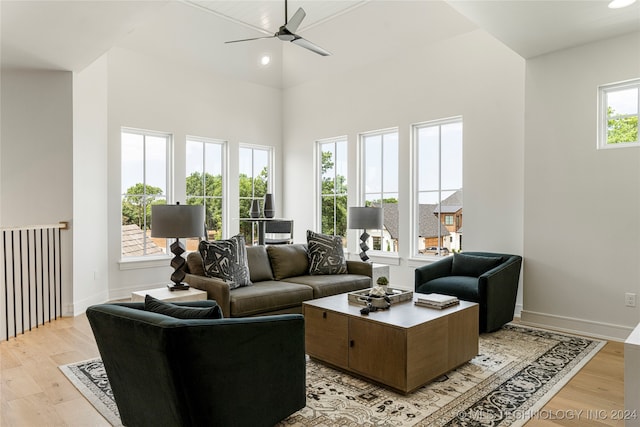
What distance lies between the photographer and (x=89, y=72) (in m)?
5.11

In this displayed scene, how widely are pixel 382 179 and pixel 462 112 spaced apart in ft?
5.15

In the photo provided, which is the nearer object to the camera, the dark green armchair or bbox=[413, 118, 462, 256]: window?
the dark green armchair

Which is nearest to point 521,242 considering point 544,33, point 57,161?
point 544,33

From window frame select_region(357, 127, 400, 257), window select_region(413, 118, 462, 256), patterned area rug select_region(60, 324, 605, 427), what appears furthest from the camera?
window frame select_region(357, 127, 400, 257)

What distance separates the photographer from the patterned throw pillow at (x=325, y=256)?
4836 millimetres

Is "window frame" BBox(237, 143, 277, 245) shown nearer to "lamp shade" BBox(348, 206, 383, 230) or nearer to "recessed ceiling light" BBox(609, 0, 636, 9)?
"lamp shade" BBox(348, 206, 383, 230)

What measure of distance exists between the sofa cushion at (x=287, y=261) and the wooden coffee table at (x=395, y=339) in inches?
51.7

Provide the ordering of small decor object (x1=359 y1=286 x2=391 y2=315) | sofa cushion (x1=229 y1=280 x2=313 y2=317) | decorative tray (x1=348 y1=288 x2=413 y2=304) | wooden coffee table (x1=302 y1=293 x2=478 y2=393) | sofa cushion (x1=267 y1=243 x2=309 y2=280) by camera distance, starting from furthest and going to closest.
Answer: sofa cushion (x1=267 y1=243 x2=309 y2=280), sofa cushion (x1=229 y1=280 x2=313 y2=317), decorative tray (x1=348 y1=288 x2=413 y2=304), small decor object (x1=359 y1=286 x2=391 y2=315), wooden coffee table (x1=302 y1=293 x2=478 y2=393)

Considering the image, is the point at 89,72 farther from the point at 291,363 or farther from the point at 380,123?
the point at 291,363

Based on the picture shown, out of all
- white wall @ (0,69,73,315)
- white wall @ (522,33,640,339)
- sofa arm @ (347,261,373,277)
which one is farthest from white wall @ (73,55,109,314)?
white wall @ (522,33,640,339)

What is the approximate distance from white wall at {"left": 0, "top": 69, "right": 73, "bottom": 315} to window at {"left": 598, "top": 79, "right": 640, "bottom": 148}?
18.6 ft

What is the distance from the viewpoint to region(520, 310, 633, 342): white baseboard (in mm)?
3875

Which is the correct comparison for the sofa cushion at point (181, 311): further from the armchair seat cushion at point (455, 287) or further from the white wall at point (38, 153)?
the white wall at point (38, 153)

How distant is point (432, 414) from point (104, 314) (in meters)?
1.90
